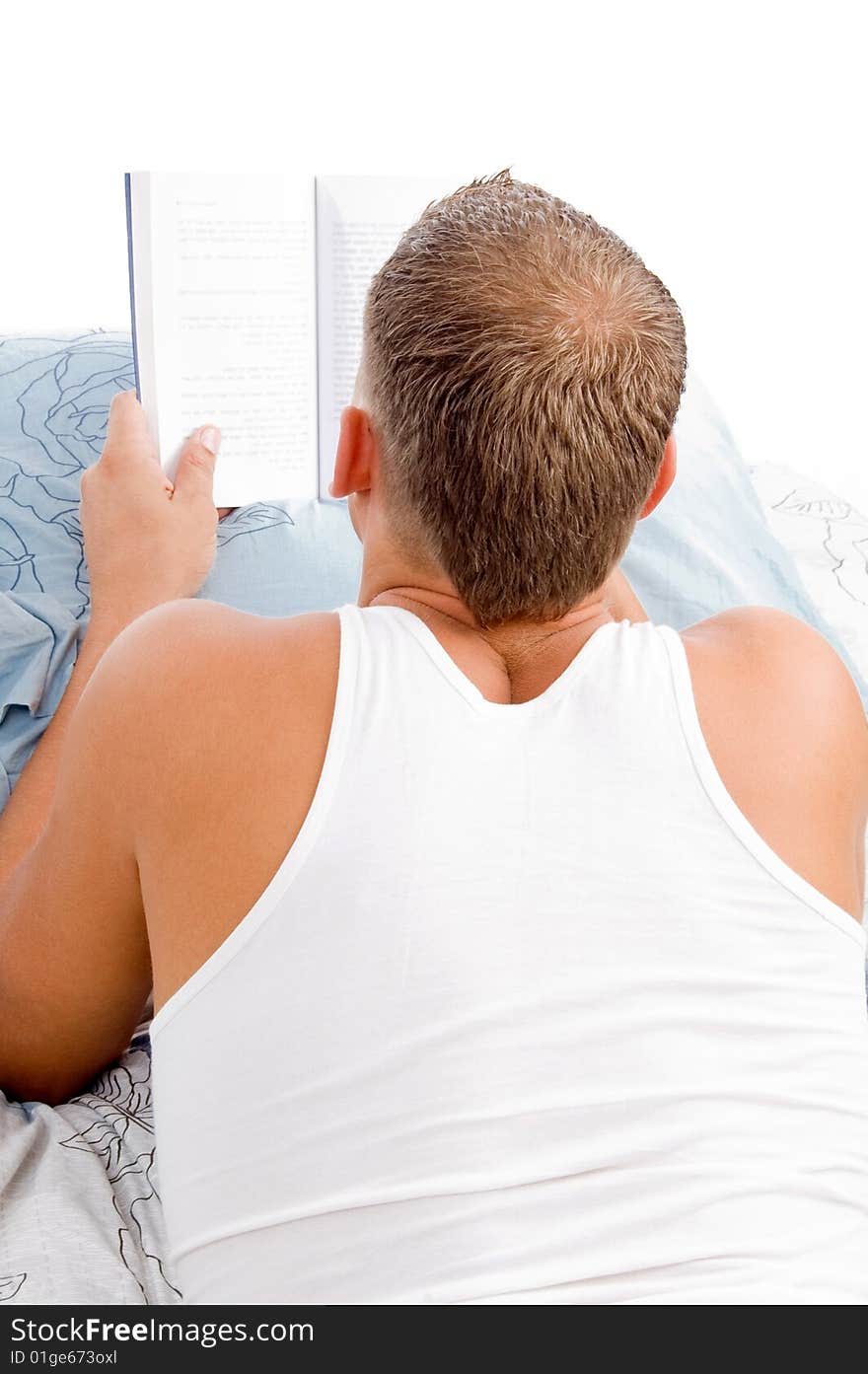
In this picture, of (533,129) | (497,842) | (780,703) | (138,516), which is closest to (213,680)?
(497,842)

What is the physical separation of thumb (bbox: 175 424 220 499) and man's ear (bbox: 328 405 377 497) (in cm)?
40

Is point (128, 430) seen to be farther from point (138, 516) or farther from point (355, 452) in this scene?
point (355, 452)

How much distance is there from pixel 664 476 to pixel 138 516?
56cm

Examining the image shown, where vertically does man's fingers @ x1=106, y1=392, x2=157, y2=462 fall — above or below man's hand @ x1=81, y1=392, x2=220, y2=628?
above

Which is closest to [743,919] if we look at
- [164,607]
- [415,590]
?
[415,590]

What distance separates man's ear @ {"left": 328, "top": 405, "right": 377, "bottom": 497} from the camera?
88 centimetres

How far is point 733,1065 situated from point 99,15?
6.08 feet

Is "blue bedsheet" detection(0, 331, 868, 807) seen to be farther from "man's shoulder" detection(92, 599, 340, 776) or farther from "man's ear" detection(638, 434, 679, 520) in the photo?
"man's ear" detection(638, 434, 679, 520)

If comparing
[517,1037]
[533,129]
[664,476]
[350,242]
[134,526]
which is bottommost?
[517,1037]

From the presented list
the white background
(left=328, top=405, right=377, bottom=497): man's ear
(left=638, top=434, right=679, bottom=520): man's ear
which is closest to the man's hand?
(left=328, top=405, right=377, bottom=497): man's ear

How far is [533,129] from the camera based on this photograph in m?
2.18

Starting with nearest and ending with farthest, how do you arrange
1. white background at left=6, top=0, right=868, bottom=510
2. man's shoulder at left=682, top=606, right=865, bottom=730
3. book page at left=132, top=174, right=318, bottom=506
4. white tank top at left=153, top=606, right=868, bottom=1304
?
white tank top at left=153, top=606, right=868, bottom=1304, man's shoulder at left=682, top=606, right=865, bottom=730, book page at left=132, top=174, right=318, bottom=506, white background at left=6, top=0, right=868, bottom=510

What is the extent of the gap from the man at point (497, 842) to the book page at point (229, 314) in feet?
1.44

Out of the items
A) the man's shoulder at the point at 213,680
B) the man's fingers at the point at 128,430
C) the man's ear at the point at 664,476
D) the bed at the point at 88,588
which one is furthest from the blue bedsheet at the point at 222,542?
the man's ear at the point at 664,476
